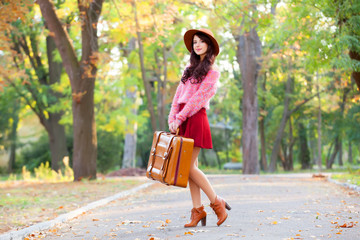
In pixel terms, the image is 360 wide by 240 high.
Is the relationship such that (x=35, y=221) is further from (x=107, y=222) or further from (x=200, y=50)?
(x=200, y=50)

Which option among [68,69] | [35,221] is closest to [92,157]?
[68,69]

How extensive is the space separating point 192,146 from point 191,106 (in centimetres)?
48

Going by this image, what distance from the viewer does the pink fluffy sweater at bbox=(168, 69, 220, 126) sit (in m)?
5.97

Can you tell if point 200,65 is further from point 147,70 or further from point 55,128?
point 147,70

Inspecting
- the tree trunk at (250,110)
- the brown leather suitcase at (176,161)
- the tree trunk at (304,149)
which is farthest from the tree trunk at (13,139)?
the brown leather suitcase at (176,161)

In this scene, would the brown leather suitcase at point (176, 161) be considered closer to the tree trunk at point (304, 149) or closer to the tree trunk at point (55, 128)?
the tree trunk at point (55, 128)

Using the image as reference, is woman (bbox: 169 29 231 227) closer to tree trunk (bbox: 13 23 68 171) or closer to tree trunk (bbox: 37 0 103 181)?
tree trunk (bbox: 37 0 103 181)

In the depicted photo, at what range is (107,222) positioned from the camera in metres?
7.39

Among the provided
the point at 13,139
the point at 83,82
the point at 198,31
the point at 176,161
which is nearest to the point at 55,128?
the point at 83,82

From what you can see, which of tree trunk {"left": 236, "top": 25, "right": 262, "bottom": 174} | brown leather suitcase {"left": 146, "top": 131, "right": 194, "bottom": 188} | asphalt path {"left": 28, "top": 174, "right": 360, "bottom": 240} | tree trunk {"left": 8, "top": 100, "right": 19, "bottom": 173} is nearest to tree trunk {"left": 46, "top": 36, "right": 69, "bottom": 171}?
tree trunk {"left": 236, "top": 25, "right": 262, "bottom": 174}

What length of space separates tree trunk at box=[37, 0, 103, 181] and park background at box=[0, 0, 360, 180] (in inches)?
1.3

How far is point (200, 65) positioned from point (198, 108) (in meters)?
0.56

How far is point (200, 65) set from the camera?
20.3 ft

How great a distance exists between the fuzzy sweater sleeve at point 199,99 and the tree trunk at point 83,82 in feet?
35.1
